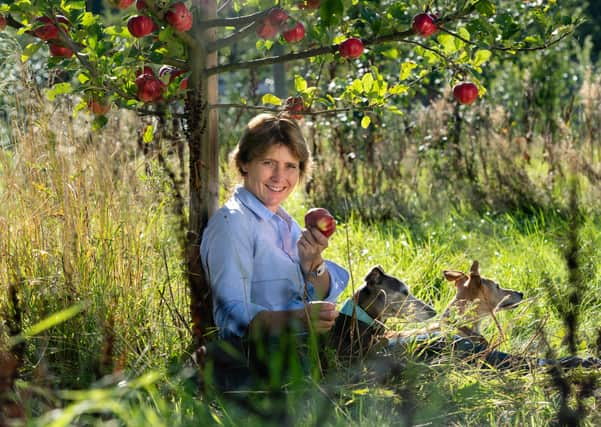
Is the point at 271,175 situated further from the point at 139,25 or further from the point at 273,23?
the point at 139,25

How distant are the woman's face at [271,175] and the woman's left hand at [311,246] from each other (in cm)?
19

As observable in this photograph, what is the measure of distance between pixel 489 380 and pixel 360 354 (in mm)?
487

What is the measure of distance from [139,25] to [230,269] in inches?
33.2

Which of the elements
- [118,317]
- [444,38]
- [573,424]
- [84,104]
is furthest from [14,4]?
[573,424]

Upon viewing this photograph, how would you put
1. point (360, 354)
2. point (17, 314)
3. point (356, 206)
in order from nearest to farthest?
point (17, 314)
point (360, 354)
point (356, 206)

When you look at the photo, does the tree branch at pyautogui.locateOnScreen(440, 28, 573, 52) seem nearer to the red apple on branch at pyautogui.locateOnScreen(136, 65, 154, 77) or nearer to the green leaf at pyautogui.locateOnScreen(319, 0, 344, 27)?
the green leaf at pyautogui.locateOnScreen(319, 0, 344, 27)

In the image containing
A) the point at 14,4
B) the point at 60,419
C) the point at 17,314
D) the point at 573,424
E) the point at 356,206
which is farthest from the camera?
the point at 356,206

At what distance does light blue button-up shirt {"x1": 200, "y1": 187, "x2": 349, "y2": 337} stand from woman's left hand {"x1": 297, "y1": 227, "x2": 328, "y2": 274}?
4cm

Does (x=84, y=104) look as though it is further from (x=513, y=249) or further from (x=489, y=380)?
(x=513, y=249)

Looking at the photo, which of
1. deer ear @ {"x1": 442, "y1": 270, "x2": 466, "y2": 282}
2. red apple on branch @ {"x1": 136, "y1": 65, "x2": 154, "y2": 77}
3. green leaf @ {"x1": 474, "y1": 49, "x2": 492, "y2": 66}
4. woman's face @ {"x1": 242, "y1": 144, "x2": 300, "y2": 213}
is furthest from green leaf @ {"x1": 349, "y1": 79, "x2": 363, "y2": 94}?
deer ear @ {"x1": 442, "y1": 270, "x2": 466, "y2": 282}

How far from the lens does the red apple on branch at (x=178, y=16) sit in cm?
257

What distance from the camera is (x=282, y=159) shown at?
3.11 m

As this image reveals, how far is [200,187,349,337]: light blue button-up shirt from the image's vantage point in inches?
110

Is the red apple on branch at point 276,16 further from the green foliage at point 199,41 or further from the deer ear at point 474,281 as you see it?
the deer ear at point 474,281
